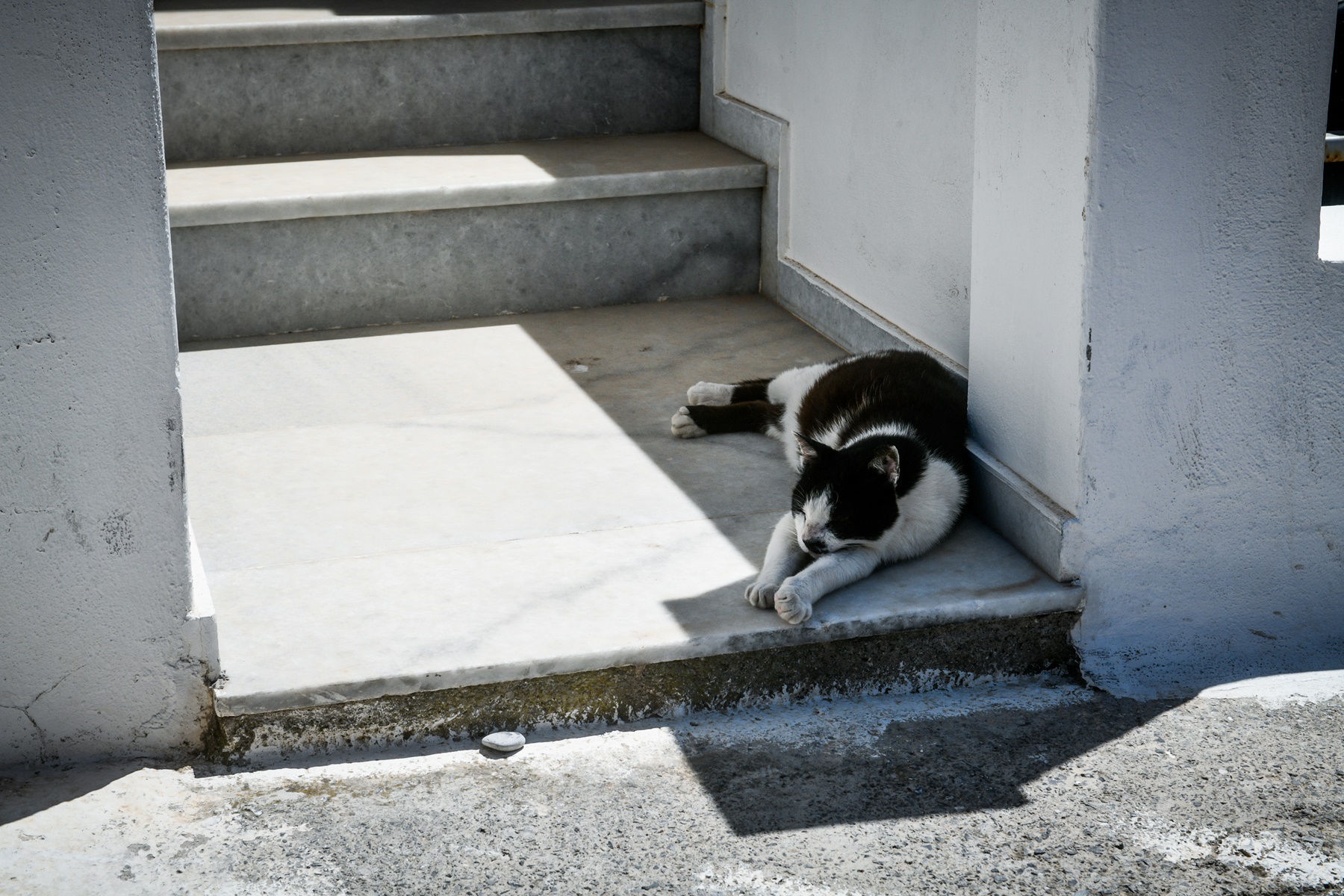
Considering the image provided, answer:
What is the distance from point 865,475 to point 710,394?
2.78 ft

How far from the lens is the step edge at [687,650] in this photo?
204 centimetres

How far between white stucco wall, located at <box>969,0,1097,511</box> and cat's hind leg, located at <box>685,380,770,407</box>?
0.66m

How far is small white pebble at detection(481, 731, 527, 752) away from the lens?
212 centimetres

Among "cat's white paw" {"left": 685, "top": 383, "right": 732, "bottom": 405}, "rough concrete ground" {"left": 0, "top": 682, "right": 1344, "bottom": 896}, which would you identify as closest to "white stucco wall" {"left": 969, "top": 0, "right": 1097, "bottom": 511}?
"rough concrete ground" {"left": 0, "top": 682, "right": 1344, "bottom": 896}

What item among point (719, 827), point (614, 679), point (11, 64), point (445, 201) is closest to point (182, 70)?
point (445, 201)

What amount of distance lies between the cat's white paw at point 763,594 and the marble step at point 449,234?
1.84 meters

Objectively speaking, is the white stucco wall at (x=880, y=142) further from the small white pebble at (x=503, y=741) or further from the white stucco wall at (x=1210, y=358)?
the small white pebble at (x=503, y=741)

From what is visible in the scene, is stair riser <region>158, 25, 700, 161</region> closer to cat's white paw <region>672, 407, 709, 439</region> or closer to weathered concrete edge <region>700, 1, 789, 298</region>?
weathered concrete edge <region>700, 1, 789, 298</region>

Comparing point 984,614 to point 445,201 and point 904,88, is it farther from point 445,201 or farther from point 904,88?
point 445,201

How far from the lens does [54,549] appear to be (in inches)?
75.9

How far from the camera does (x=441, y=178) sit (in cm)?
385

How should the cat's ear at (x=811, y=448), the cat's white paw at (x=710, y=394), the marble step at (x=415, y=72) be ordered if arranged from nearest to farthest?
1. the cat's ear at (x=811, y=448)
2. the cat's white paw at (x=710, y=394)
3. the marble step at (x=415, y=72)

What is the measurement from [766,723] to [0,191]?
1.36 metres

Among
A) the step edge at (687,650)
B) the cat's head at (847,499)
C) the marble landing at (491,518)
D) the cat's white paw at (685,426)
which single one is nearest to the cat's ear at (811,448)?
the cat's head at (847,499)
